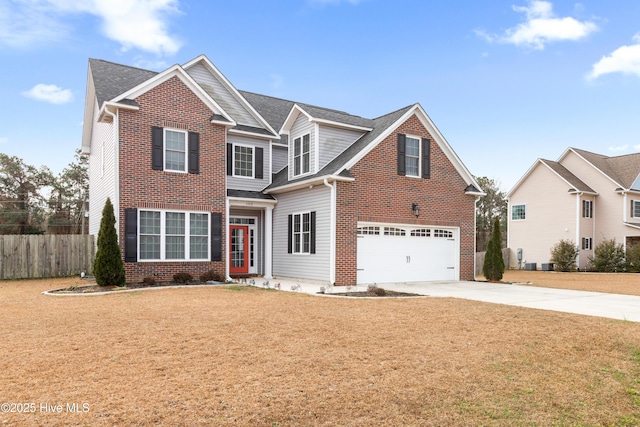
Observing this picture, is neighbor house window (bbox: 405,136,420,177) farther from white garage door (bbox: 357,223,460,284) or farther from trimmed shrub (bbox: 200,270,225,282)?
trimmed shrub (bbox: 200,270,225,282)

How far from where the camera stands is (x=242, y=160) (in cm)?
1858

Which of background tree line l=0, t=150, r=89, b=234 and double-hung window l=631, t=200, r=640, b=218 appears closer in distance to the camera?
double-hung window l=631, t=200, r=640, b=218

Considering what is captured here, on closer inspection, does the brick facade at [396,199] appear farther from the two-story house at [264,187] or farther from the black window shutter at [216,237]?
the black window shutter at [216,237]

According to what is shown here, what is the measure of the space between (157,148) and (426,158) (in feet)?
32.7

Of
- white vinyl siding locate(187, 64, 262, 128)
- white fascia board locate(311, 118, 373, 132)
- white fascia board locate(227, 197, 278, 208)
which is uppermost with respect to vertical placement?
white vinyl siding locate(187, 64, 262, 128)

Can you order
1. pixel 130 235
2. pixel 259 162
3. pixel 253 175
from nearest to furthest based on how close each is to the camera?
1. pixel 130 235
2. pixel 253 175
3. pixel 259 162

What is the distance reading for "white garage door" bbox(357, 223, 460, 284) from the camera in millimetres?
16141

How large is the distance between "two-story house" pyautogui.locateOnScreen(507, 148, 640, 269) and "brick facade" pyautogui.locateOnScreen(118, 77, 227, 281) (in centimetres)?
2339

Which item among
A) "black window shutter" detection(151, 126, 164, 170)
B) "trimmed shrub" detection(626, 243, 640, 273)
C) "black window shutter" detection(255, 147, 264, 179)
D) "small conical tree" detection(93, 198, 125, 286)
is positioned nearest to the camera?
"small conical tree" detection(93, 198, 125, 286)

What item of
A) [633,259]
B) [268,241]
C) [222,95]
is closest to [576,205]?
[633,259]

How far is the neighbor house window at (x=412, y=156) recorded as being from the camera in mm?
17297

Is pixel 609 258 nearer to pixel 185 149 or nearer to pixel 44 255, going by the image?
pixel 185 149

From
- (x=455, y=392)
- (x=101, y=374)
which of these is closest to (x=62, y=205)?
(x=101, y=374)

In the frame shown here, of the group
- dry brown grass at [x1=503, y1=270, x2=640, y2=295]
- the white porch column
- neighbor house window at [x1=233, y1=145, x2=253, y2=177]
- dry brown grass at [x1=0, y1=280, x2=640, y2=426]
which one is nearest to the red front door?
the white porch column
